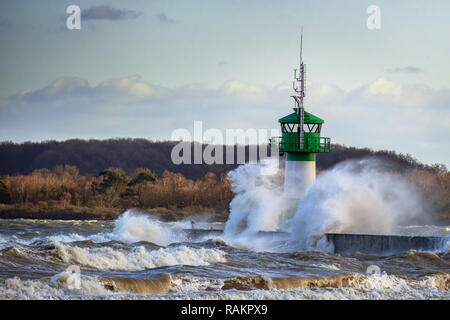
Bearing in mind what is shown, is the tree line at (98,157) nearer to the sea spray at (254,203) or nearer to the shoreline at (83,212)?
the shoreline at (83,212)

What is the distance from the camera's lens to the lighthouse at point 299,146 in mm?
25578

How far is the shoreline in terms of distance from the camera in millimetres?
58281

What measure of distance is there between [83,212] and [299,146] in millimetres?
36580

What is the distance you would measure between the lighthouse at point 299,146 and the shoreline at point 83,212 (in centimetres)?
3163

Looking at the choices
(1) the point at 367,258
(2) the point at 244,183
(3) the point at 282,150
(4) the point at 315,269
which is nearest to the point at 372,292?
(4) the point at 315,269

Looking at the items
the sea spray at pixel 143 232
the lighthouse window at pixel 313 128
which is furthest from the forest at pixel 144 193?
the lighthouse window at pixel 313 128

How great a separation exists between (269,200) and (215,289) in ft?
41.5

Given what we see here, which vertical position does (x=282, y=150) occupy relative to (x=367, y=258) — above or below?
above

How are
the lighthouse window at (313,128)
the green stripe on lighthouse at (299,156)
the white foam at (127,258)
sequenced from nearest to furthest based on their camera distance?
the white foam at (127,258)
the green stripe on lighthouse at (299,156)
the lighthouse window at (313,128)

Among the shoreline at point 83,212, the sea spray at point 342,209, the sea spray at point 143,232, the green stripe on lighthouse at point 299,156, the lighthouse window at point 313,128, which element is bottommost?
the shoreline at point 83,212

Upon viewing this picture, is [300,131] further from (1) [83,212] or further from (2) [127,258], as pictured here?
(1) [83,212]

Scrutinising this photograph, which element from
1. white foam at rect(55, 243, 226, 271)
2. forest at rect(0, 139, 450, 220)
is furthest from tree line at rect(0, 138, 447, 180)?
white foam at rect(55, 243, 226, 271)
